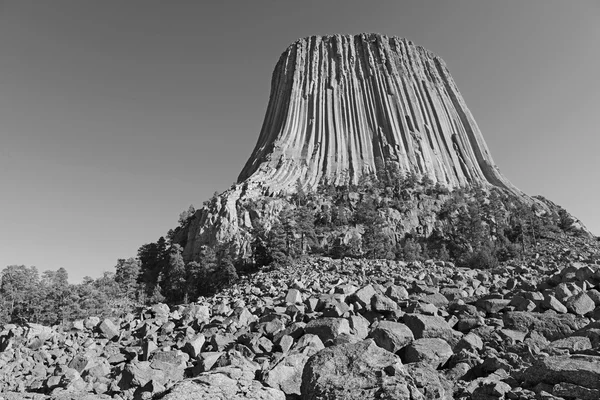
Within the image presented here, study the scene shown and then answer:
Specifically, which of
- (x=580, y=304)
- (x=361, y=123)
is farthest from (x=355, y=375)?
(x=361, y=123)

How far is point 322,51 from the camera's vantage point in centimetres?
8112

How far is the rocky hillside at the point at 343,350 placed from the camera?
372cm

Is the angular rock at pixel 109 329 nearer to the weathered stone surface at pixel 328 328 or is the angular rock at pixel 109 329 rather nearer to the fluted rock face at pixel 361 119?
the weathered stone surface at pixel 328 328

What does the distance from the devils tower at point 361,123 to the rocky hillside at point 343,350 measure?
155ft

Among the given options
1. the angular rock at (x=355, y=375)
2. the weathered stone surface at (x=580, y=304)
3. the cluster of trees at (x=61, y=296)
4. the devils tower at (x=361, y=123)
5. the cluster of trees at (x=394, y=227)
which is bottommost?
the cluster of trees at (x=61, y=296)

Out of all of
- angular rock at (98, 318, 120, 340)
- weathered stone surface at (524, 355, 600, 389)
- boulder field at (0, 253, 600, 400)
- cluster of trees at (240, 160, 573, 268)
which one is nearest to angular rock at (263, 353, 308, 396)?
boulder field at (0, 253, 600, 400)

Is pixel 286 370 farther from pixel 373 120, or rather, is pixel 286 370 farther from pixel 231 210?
pixel 373 120

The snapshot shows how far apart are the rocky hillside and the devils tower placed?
155ft

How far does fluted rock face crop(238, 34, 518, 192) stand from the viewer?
68062 mm

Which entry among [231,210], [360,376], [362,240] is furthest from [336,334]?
[231,210]

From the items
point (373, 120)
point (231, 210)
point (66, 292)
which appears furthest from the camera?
point (373, 120)

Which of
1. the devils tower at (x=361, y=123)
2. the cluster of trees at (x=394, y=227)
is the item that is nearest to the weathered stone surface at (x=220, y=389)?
the cluster of trees at (x=394, y=227)

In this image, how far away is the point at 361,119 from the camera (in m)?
73.7

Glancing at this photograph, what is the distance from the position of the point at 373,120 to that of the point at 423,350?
238 ft
